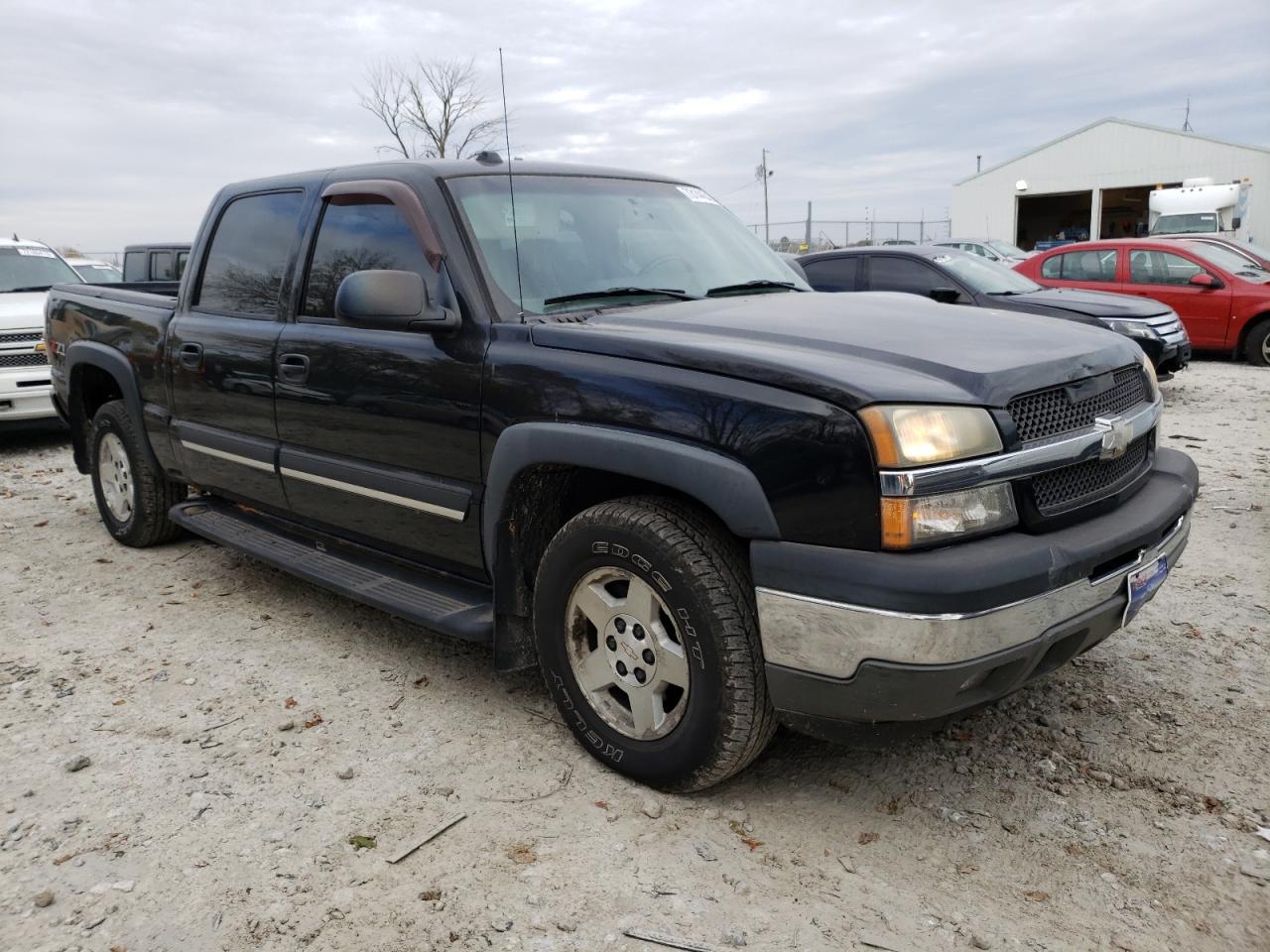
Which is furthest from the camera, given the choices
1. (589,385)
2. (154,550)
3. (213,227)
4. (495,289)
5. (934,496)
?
(154,550)

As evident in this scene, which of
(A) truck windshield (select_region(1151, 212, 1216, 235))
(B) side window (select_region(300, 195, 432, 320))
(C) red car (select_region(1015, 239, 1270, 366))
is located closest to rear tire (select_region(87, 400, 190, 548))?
(B) side window (select_region(300, 195, 432, 320))

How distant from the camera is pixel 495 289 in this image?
3189 millimetres

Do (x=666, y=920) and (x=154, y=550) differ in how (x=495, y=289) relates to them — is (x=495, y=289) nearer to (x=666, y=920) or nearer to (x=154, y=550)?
(x=666, y=920)

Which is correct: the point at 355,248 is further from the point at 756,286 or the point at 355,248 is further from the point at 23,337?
the point at 23,337

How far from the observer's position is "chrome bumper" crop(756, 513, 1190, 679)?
7.40 ft

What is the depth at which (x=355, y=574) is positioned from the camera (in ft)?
12.3

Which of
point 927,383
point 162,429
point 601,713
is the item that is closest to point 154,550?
point 162,429

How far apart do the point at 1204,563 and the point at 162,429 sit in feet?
16.8

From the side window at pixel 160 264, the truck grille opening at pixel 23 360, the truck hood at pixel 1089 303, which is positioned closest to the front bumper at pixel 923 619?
the truck hood at pixel 1089 303

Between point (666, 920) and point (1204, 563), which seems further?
point (1204, 563)

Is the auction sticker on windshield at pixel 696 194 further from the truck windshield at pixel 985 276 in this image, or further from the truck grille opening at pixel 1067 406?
the truck windshield at pixel 985 276

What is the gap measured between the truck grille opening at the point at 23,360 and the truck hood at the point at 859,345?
7433 millimetres

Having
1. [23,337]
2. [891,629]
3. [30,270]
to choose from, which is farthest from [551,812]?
[30,270]

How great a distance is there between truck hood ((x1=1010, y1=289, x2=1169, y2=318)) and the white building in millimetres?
26730
